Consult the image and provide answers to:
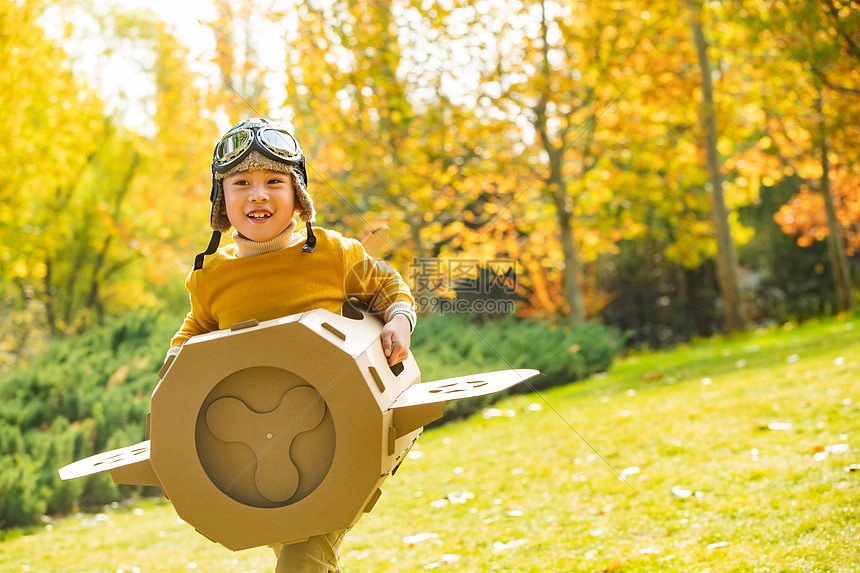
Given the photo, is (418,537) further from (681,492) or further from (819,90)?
(819,90)

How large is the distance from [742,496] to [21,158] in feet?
31.7

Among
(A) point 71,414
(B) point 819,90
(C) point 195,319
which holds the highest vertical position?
(B) point 819,90

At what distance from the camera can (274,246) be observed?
7.55 feet

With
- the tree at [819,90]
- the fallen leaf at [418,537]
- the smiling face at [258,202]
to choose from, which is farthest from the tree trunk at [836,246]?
the smiling face at [258,202]

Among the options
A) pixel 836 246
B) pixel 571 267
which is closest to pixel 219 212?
pixel 571 267

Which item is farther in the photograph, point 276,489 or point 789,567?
point 789,567

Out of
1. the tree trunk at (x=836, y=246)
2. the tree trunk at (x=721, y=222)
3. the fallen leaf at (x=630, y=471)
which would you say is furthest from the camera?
the tree trunk at (x=836, y=246)

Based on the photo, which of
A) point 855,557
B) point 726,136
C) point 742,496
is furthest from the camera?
point 726,136

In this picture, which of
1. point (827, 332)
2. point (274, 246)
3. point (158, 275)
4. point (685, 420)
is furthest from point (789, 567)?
point (158, 275)

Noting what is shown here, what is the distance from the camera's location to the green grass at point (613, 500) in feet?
10.8

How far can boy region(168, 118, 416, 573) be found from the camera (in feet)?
7.26

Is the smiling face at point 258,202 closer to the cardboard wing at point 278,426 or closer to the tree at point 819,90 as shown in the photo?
the cardboard wing at point 278,426

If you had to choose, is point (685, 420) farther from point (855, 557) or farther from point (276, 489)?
point (276, 489)

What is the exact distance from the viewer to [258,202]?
222 centimetres
